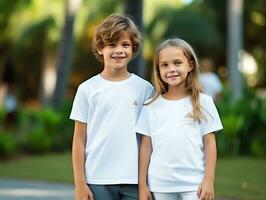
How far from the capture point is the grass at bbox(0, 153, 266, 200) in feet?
26.3

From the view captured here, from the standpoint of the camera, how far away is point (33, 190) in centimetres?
861

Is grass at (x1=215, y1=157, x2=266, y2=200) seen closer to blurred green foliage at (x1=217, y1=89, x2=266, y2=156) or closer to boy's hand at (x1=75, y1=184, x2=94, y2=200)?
blurred green foliage at (x1=217, y1=89, x2=266, y2=156)

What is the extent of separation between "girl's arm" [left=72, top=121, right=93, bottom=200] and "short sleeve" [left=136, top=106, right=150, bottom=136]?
0.34 m

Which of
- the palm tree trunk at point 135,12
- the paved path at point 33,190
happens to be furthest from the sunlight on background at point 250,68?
the paved path at point 33,190

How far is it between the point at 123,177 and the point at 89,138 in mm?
323

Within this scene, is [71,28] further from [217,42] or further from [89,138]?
[217,42]

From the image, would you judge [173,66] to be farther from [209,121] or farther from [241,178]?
[241,178]

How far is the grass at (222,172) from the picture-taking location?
26.3 ft

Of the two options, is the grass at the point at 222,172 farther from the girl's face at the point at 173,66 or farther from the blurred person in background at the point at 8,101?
the girl's face at the point at 173,66

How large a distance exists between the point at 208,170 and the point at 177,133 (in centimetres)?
29

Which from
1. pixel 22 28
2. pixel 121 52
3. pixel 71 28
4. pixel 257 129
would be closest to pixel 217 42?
pixel 22 28

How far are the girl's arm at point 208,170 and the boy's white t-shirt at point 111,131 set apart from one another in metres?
0.41

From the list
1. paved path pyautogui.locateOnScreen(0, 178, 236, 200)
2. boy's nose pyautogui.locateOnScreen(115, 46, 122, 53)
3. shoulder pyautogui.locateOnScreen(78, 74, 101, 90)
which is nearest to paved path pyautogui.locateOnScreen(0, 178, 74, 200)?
paved path pyautogui.locateOnScreen(0, 178, 236, 200)

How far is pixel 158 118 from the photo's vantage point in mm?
4000
